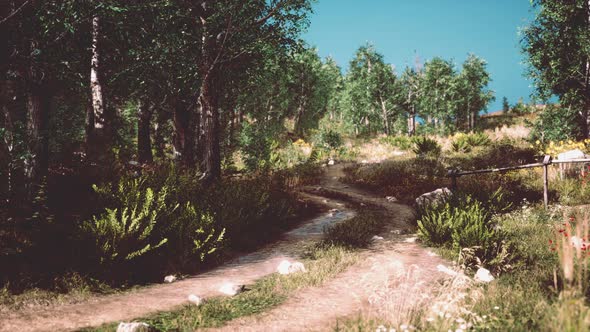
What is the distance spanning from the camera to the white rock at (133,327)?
3531 millimetres

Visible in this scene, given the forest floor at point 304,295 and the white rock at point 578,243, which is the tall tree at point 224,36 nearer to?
the forest floor at point 304,295

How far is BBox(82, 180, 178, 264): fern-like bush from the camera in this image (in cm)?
516

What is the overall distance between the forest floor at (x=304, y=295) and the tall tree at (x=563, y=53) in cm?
1438

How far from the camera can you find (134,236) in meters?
5.62

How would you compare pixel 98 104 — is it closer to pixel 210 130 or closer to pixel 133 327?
pixel 210 130

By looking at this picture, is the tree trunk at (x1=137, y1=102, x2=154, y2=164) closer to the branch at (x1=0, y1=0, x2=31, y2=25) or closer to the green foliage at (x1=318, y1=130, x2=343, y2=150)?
the branch at (x1=0, y1=0, x2=31, y2=25)

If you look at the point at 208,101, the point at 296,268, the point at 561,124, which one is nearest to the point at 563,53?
the point at 561,124

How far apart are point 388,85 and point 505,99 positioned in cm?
3495

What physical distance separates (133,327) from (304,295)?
209cm

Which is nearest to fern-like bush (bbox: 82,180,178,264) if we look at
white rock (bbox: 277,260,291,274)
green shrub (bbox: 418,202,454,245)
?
white rock (bbox: 277,260,291,274)

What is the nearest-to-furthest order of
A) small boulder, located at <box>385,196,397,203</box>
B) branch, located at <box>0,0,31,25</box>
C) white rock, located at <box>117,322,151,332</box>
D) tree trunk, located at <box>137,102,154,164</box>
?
white rock, located at <box>117,322,151,332</box> < branch, located at <box>0,0,31,25</box> < small boulder, located at <box>385,196,397,203</box> < tree trunk, located at <box>137,102,154,164</box>

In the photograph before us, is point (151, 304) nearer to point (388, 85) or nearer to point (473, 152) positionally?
point (473, 152)

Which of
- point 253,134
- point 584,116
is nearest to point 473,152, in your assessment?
point 584,116

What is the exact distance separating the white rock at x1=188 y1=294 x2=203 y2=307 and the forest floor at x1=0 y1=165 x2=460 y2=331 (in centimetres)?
12
